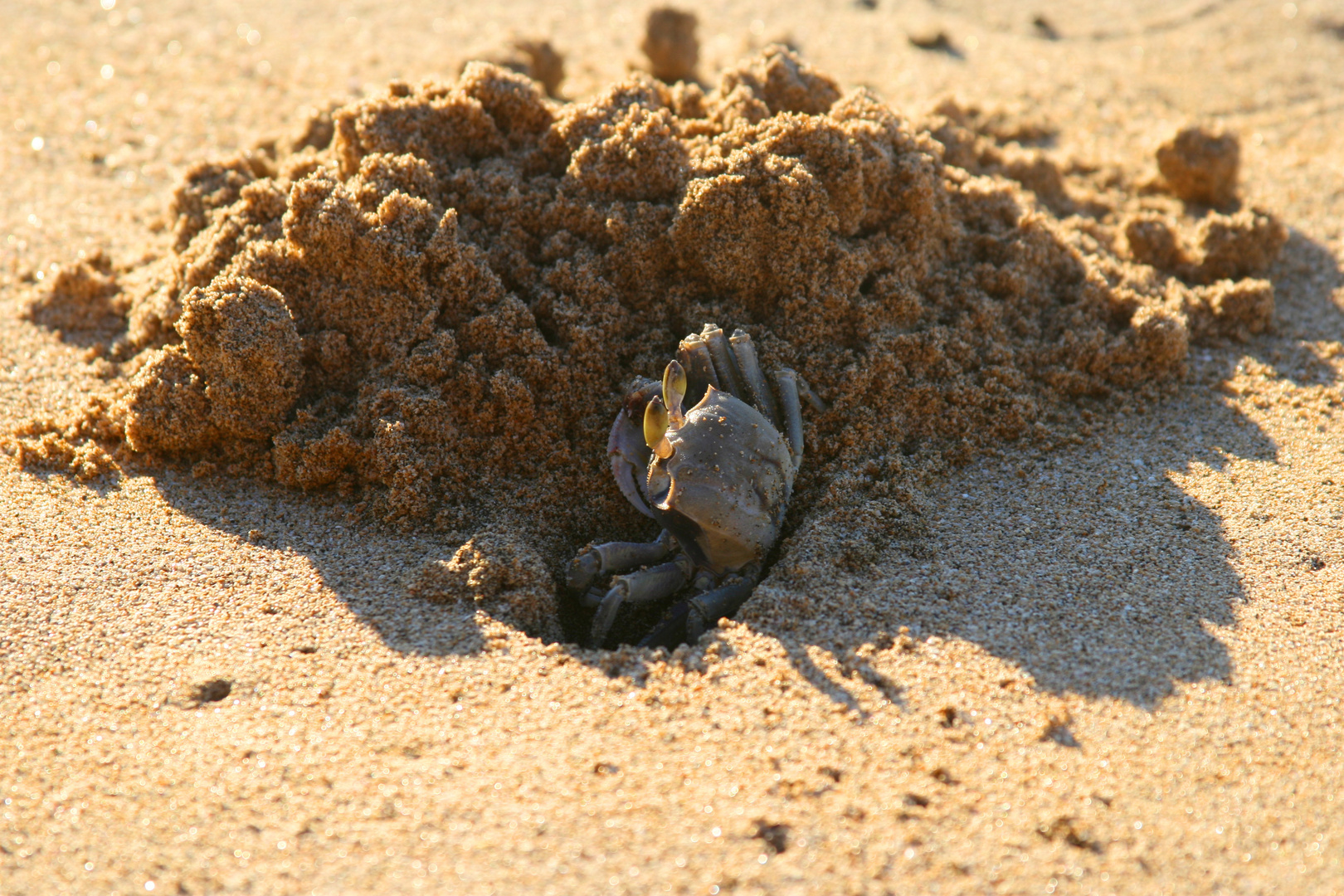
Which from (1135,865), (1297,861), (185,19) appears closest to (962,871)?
(1135,865)

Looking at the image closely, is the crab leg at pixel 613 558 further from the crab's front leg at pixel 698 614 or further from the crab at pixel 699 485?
the crab's front leg at pixel 698 614

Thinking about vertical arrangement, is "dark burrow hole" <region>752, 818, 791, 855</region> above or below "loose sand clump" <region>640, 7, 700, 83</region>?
below

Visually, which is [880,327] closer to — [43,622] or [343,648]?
[343,648]

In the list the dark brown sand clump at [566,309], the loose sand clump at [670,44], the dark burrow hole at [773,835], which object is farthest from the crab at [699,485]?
the loose sand clump at [670,44]

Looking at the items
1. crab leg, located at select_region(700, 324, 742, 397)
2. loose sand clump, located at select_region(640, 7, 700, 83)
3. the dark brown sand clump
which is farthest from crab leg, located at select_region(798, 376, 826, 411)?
loose sand clump, located at select_region(640, 7, 700, 83)

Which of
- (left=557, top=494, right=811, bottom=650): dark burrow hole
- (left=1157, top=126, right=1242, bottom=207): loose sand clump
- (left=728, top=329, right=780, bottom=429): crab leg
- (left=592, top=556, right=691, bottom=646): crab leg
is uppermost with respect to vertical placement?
(left=1157, top=126, right=1242, bottom=207): loose sand clump

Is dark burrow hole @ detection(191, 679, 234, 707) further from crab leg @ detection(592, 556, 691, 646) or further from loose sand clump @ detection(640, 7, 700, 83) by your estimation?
loose sand clump @ detection(640, 7, 700, 83)

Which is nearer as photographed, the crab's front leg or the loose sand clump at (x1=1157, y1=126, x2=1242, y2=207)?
the crab's front leg

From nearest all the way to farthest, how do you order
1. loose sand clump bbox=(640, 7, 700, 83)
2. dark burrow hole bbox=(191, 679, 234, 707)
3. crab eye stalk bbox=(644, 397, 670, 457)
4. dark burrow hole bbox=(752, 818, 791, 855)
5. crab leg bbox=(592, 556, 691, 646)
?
dark burrow hole bbox=(752, 818, 791, 855) < dark burrow hole bbox=(191, 679, 234, 707) < crab eye stalk bbox=(644, 397, 670, 457) < crab leg bbox=(592, 556, 691, 646) < loose sand clump bbox=(640, 7, 700, 83)
